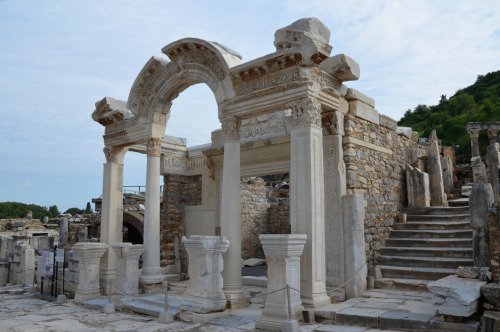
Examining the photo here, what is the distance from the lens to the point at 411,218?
34.0 feet

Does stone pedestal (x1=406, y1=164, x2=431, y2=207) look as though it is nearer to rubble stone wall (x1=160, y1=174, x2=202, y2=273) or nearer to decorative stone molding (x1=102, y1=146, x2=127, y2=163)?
rubble stone wall (x1=160, y1=174, x2=202, y2=273)

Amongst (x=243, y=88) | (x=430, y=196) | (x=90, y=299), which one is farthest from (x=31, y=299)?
(x=430, y=196)

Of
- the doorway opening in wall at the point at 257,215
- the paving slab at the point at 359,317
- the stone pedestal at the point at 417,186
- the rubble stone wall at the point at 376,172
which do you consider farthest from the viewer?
the doorway opening in wall at the point at 257,215

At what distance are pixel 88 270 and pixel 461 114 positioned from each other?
134 ft

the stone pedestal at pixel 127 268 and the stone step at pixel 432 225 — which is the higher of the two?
the stone step at pixel 432 225

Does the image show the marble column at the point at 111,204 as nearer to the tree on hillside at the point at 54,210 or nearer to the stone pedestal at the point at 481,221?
the stone pedestal at the point at 481,221

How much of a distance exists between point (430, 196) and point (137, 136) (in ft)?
27.8

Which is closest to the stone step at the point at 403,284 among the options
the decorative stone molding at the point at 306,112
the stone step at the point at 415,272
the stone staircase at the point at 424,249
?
the stone staircase at the point at 424,249

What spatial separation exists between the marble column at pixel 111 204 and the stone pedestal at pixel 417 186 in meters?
8.10

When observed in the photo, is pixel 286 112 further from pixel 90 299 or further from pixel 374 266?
pixel 90 299

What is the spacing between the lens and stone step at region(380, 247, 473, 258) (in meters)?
8.32

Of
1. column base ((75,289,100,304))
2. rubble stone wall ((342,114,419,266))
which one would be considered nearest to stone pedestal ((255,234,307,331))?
rubble stone wall ((342,114,419,266))

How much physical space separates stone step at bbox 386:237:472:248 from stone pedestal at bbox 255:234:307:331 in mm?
3791

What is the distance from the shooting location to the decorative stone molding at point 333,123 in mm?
8281
